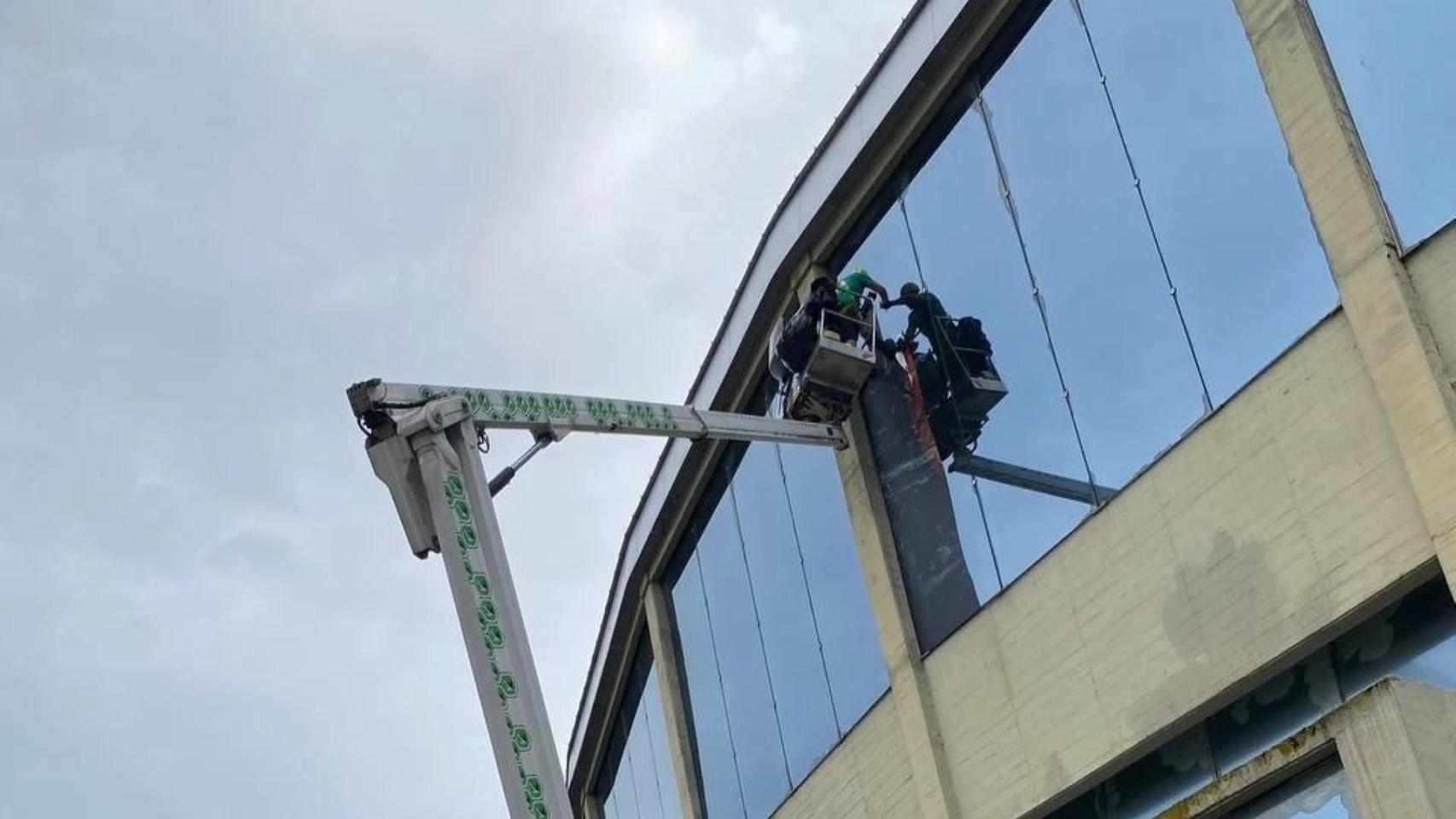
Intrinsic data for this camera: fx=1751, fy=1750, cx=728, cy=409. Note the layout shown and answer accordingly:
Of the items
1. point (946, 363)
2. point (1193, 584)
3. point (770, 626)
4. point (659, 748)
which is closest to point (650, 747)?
point (659, 748)

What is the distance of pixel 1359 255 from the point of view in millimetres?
12172

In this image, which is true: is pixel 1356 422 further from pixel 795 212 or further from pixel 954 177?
pixel 795 212

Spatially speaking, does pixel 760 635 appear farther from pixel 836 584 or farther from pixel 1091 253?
pixel 1091 253

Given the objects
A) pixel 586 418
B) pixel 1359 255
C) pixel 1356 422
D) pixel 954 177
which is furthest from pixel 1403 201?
pixel 586 418

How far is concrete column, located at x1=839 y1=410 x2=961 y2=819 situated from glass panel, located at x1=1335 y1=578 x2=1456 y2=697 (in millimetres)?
4421

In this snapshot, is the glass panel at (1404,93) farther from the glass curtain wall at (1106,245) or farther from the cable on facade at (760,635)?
the cable on facade at (760,635)

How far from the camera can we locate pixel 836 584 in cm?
1845

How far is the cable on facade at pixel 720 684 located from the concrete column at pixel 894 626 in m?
4.37

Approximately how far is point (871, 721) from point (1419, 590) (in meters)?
6.72

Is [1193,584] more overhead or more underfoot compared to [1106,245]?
more underfoot

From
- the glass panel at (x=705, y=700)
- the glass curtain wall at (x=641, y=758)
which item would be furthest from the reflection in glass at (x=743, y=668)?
the glass curtain wall at (x=641, y=758)

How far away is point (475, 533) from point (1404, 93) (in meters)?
8.00

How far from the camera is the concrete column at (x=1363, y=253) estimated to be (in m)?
11.3

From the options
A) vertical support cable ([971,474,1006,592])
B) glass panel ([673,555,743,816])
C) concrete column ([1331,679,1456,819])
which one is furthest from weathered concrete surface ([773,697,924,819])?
concrete column ([1331,679,1456,819])
